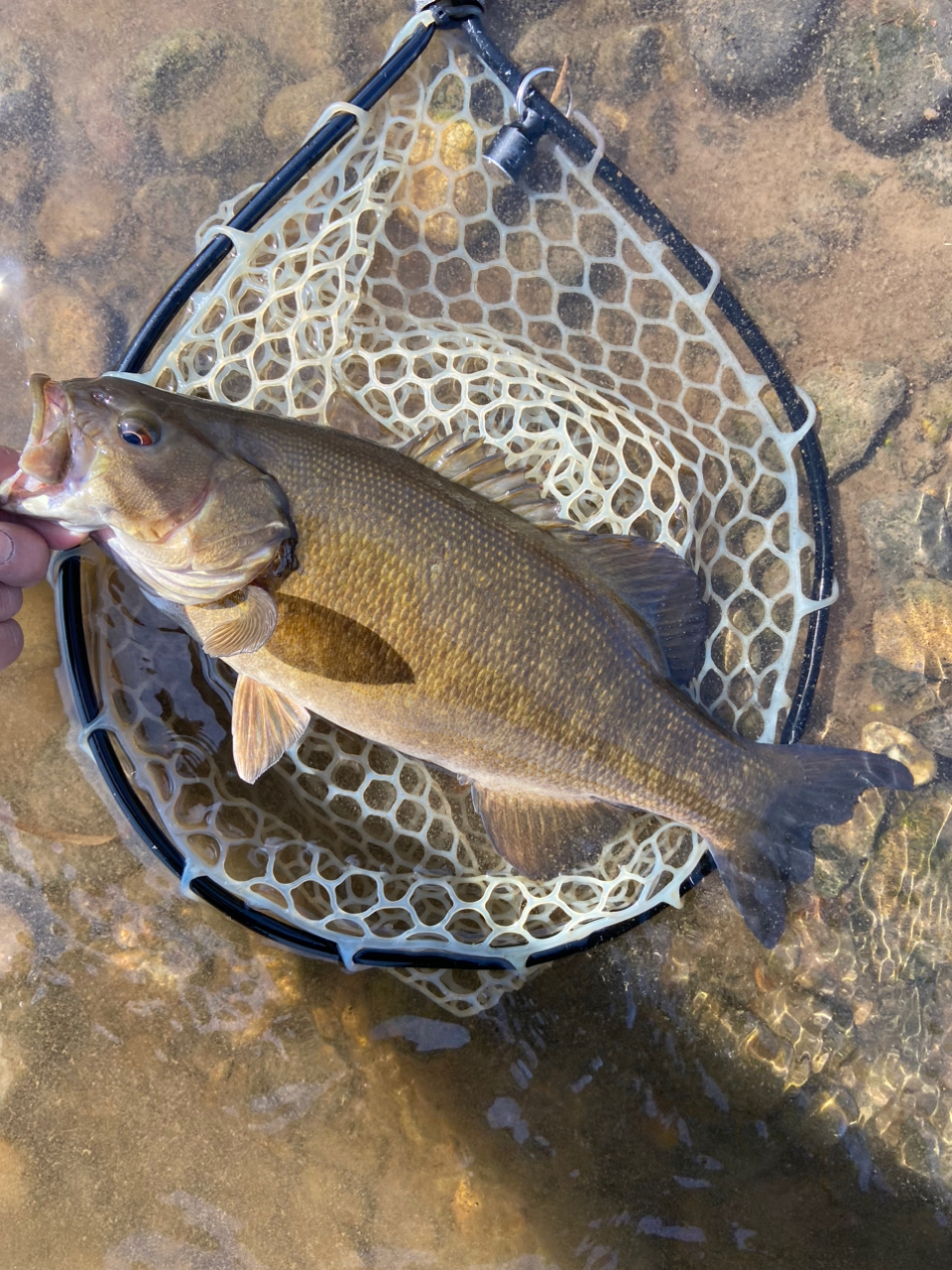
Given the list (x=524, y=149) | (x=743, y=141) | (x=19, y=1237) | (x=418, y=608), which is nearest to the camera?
(x=418, y=608)

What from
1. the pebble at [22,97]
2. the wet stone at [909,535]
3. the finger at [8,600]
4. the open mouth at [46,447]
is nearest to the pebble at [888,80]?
the wet stone at [909,535]

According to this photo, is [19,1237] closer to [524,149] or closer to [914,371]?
[524,149]

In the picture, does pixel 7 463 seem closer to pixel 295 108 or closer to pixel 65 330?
pixel 65 330

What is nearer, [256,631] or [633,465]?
[256,631]

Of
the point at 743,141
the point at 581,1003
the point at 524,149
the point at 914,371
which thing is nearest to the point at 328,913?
the point at 581,1003

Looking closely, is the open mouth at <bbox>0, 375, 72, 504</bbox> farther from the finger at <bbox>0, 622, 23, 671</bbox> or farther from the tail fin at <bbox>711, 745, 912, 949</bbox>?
the tail fin at <bbox>711, 745, 912, 949</bbox>

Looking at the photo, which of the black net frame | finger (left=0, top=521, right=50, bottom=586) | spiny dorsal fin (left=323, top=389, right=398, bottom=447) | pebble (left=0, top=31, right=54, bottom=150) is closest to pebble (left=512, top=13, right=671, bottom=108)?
the black net frame

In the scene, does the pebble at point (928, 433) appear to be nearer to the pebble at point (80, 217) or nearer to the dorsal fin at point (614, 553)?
the dorsal fin at point (614, 553)
